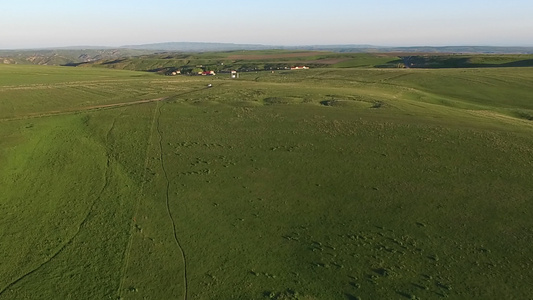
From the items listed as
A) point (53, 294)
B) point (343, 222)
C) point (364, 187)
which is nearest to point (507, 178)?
point (364, 187)

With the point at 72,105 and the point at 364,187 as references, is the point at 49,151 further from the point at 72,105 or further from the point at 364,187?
the point at 364,187

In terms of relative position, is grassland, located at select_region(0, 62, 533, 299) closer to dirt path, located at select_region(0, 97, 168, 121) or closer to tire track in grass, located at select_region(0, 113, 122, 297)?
tire track in grass, located at select_region(0, 113, 122, 297)

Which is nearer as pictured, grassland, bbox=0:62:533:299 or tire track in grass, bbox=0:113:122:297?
grassland, bbox=0:62:533:299

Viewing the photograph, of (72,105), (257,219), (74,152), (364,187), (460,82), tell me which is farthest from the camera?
(460,82)

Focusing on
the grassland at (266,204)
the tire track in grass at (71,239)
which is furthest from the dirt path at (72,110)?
the tire track in grass at (71,239)

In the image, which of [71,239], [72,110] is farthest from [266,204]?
[72,110]

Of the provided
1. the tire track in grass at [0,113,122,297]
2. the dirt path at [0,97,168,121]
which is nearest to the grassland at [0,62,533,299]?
the tire track in grass at [0,113,122,297]

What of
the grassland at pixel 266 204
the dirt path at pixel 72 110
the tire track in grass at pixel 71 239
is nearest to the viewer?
the grassland at pixel 266 204

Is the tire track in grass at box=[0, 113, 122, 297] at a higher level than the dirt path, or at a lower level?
lower

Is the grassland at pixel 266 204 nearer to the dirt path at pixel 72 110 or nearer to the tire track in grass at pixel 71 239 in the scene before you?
the tire track in grass at pixel 71 239
